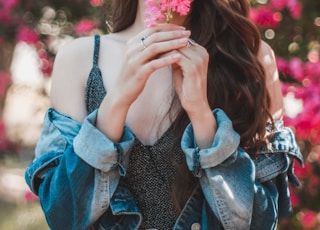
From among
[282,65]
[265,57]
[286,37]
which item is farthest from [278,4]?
[265,57]

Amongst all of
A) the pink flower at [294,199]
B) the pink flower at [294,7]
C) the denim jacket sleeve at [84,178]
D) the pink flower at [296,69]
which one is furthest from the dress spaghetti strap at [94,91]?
the pink flower at [294,199]

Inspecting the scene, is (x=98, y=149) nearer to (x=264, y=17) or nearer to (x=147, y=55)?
(x=147, y=55)

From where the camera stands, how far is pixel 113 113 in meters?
1.93

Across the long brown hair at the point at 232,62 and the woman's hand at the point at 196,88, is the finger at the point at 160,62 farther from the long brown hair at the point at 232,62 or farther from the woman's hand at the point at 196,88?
the long brown hair at the point at 232,62

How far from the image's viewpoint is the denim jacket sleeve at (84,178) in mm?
1935

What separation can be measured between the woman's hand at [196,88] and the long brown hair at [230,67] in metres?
0.13

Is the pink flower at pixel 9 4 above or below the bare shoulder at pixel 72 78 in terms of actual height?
below

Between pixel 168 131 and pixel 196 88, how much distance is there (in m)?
0.23

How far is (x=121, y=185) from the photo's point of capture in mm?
2051

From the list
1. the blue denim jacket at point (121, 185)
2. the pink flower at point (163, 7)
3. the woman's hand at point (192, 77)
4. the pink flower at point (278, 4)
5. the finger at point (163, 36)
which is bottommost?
the pink flower at point (278, 4)

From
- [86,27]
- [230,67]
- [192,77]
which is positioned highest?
[192,77]

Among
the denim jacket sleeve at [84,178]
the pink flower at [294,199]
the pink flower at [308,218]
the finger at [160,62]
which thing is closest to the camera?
the finger at [160,62]

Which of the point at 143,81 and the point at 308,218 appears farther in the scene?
the point at 308,218

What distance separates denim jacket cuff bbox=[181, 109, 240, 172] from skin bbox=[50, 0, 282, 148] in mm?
30
